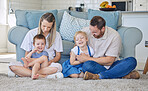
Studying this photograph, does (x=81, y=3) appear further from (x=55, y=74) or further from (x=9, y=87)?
(x=9, y=87)

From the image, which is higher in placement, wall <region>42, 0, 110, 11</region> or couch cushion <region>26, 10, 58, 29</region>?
wall <region>42, 0, 110, 11</region>

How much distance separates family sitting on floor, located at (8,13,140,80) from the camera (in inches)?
99.6

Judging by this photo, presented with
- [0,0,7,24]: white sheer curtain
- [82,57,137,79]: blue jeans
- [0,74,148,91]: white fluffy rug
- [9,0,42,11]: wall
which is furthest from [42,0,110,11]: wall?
[0,74,148,91]: white fluffy rug

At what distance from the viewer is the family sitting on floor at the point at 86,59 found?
2.53m

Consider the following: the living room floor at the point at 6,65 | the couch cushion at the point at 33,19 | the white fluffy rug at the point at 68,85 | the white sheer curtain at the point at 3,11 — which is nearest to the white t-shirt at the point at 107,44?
the white fluffy rug at the point at 68,85

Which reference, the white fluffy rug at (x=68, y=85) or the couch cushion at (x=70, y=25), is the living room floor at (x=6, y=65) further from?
the white fluffy rug at (x=68, y=85)

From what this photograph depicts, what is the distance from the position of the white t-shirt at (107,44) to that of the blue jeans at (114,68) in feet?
0.42

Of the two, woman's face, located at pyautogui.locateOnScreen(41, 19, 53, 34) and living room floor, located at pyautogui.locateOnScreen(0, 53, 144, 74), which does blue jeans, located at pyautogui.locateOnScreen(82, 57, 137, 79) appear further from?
living room floor, located at pyautogui.locateOnScreen(0, 53, 144, 74)

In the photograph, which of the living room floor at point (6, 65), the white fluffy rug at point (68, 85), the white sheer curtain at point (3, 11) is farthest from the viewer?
the white sheer curtain at point (3, 11)

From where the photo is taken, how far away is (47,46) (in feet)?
9.06

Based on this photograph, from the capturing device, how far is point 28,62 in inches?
104

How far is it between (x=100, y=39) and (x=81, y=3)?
4.69m

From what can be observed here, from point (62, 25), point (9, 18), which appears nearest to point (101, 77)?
point (62, 25)

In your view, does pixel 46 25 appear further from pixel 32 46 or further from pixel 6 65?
pixel 6 65
